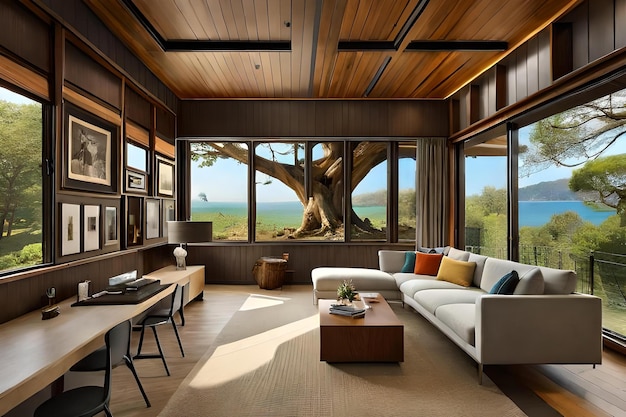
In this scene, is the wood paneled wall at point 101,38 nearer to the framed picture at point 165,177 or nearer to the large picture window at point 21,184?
the large picture window at point 21,184

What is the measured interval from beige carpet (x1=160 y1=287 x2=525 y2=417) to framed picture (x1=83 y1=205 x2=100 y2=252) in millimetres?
1508

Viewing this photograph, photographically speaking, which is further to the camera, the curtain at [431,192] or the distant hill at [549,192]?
the curtain at [431,192]

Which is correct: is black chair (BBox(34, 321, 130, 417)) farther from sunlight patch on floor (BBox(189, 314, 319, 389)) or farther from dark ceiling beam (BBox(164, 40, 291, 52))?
dark ceiling beam (BBox(164, 40, 291, 52))

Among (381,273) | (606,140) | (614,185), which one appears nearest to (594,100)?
(606,140)

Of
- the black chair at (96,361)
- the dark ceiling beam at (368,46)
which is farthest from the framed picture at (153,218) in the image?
the dark ceiling beam at (368,46)

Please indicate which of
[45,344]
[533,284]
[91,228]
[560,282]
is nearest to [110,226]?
[91,228]

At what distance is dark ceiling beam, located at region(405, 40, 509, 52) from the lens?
179 inches

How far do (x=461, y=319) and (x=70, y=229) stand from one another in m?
3.39

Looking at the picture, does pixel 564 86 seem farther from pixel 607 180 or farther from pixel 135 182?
pixel 135 182

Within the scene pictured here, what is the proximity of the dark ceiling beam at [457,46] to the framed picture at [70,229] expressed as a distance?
12.8 feet

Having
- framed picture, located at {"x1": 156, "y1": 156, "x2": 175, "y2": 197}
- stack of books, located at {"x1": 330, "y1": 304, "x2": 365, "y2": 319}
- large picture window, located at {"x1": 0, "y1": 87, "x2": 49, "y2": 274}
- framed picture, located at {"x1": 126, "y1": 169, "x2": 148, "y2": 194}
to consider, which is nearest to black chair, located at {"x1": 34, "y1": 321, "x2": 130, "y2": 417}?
large picture window, located at {"x1": 0, "y1": 87, "x2": 49, "y2": 274}

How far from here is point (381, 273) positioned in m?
5.45

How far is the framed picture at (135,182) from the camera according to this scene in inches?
180

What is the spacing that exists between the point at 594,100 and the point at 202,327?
4542 millimetres
